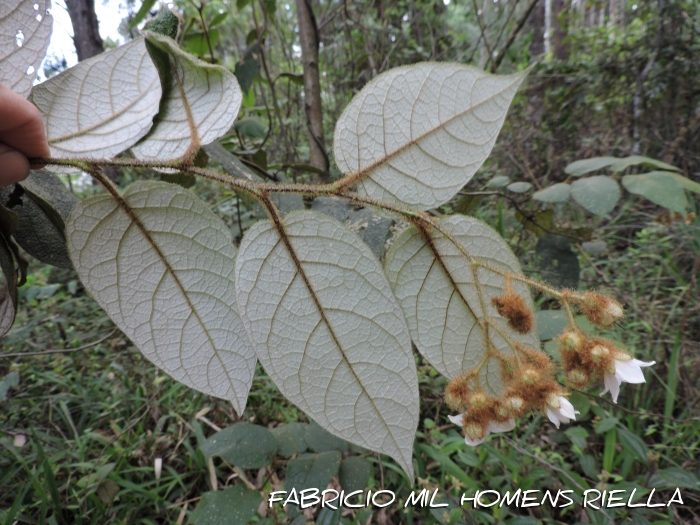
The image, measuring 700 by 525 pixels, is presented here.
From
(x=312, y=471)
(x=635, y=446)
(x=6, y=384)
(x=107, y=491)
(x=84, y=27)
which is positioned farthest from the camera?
(x=84, y=27)

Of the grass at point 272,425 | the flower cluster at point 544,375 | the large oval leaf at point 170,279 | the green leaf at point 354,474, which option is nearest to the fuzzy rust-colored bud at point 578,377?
the flower cluster at point 544,375

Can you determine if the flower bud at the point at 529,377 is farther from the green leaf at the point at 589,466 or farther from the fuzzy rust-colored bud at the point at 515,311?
the green leaf at the point at 589,466

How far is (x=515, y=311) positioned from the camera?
37 cm

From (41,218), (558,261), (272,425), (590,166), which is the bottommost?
(272,425)

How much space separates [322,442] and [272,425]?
84 centimetres

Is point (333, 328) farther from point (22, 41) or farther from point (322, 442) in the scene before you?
point (322, 442)

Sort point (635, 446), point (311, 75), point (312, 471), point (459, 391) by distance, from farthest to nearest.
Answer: point (311, 75) < point (635, 446) < point (312, 471) < point (459, 391)

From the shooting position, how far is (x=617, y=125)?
11.1 feet

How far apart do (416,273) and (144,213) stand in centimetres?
26

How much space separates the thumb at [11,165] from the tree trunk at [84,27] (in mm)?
2082

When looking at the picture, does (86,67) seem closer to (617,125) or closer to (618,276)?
(618,276)

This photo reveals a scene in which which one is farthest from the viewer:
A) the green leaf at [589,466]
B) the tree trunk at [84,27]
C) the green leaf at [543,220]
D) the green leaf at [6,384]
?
the tree trunk at [84,27]

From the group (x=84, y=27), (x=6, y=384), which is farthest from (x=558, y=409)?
(x=84, y=27)

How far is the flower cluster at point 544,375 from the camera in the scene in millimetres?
411
